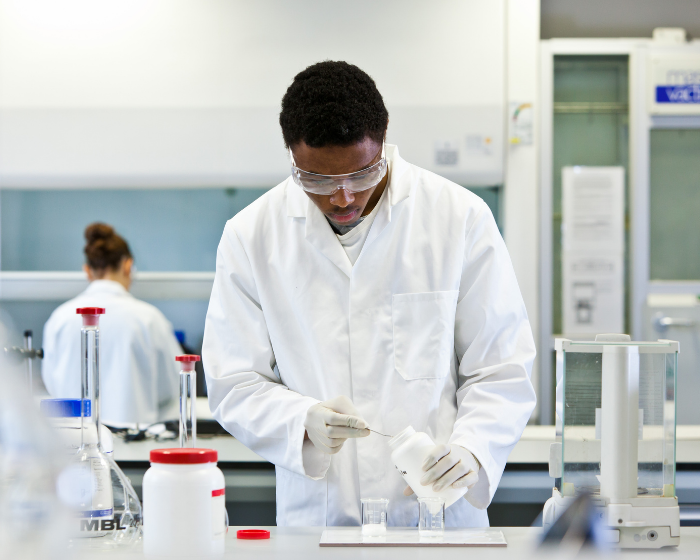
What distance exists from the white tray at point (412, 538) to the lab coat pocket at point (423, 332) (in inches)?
12.6

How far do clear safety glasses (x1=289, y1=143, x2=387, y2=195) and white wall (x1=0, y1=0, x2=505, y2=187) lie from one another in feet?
4.20

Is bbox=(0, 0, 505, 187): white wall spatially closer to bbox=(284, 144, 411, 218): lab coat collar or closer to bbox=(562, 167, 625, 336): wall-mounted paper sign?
bbox=(562, 167, 625, 336): wall-mounted paper sign

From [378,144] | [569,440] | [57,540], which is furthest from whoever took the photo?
[378,144]

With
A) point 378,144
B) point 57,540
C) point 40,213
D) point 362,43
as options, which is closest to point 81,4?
point 40,213

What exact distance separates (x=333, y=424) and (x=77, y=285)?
6.05ft

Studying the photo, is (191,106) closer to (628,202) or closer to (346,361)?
(346,361)

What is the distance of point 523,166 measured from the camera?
2666mm

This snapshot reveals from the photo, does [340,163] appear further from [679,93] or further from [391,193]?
[679,93]

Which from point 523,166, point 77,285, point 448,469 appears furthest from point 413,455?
point 77,285

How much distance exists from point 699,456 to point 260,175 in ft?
5.40

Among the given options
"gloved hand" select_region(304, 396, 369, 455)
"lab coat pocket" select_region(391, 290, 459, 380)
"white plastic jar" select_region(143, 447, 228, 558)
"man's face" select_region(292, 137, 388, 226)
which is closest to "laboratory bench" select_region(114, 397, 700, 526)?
"lab coat pocket" select_region(391, 290, 459, 380)

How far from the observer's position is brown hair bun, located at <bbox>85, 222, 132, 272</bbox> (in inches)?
104

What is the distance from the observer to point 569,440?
1203 mm

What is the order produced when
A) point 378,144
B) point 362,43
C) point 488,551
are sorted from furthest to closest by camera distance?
point 362,43
point 378,144
point 488,551
